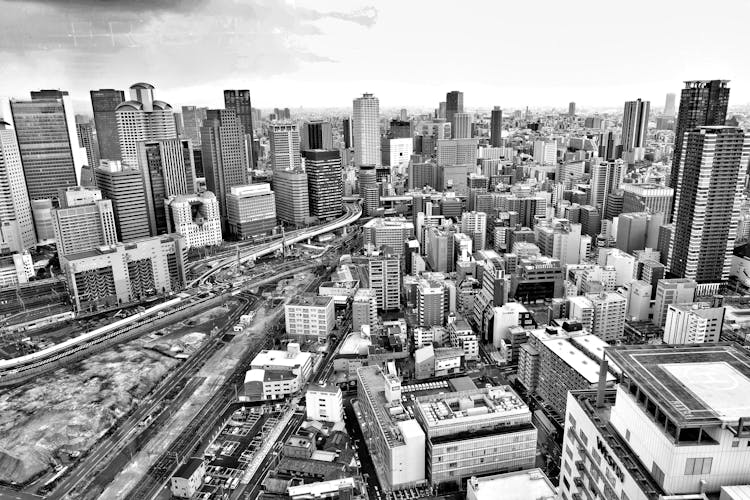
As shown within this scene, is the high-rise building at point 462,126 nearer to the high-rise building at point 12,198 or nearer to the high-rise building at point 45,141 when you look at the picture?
the high-rise building at point 45,141

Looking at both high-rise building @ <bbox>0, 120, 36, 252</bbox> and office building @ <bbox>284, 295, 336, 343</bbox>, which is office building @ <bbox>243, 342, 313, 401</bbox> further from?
high-rise building @ <bbox>0, 120, 36, 252</bbox>

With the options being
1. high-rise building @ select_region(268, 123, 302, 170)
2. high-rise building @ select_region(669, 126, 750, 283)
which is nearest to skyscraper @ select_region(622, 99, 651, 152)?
high-rise building @ select_region(268, 123, 302, 170)

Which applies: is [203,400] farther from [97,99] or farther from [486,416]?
[97,99]

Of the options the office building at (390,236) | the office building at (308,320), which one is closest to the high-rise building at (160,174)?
the office building at (390,236)

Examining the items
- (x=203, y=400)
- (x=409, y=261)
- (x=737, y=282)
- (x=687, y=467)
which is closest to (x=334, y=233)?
(x=409, y=261)

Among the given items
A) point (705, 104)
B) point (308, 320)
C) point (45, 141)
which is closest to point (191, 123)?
point (45, 141)

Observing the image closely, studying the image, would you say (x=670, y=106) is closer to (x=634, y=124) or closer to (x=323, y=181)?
(x=634, y=124)

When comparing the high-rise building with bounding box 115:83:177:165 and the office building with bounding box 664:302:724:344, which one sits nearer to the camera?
the office building with bounding box 664:302:724:344
